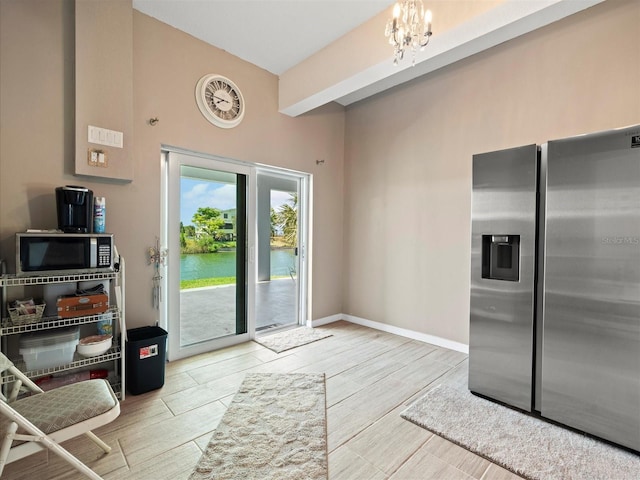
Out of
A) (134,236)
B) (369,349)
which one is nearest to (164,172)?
(134,236)

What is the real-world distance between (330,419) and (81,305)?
1.93 metres

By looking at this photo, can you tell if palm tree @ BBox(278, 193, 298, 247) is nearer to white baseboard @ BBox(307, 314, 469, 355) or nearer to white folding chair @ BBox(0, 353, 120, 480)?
white baseboard @ BBox(307, 314, 469, 355)

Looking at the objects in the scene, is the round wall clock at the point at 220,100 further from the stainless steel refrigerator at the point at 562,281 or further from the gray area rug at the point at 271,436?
the gray area rug at the point at 271,436

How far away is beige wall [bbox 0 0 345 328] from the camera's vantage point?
6.89ft

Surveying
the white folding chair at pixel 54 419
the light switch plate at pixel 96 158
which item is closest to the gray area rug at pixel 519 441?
the white folding chair at pixel 54 419

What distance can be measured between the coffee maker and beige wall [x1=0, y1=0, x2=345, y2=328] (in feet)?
0.94

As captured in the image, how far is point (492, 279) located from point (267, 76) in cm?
324

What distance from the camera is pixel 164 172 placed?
2973mm

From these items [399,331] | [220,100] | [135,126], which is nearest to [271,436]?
[399,331]

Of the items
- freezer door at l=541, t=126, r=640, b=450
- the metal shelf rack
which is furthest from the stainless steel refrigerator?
the metal shelf rack

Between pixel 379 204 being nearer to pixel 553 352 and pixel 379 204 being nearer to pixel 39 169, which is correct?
pixel 553 352

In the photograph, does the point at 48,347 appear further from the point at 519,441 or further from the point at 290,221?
the point at 519,441

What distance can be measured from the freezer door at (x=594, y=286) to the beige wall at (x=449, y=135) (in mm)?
921

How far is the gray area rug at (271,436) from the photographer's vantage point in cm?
162
